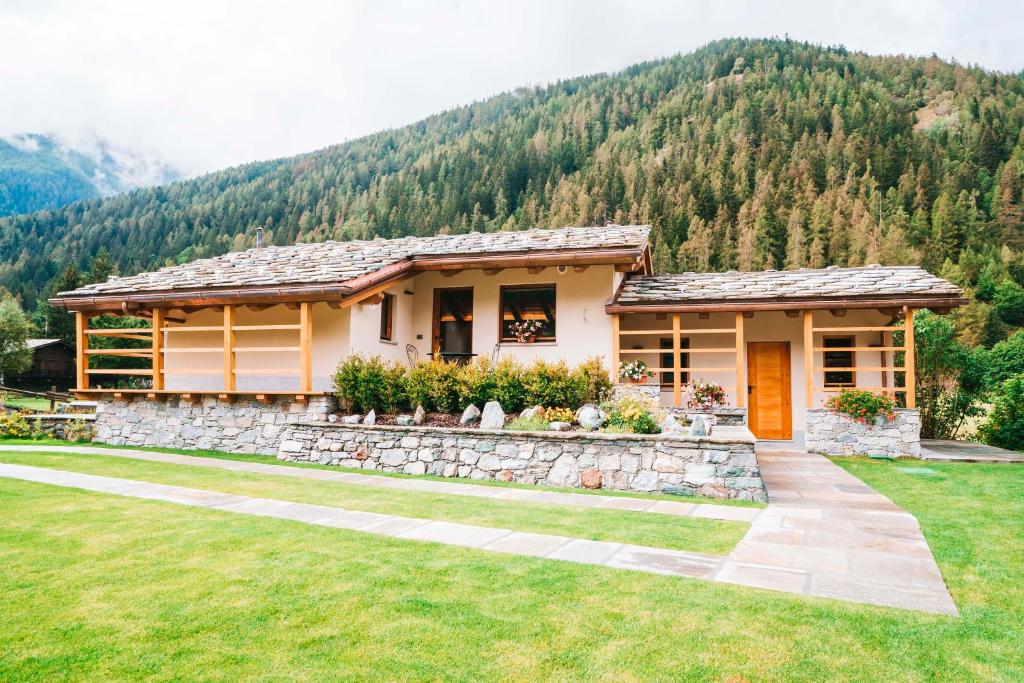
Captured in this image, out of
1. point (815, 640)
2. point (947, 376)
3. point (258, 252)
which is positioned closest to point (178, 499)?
point (815, 640)

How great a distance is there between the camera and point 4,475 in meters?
7.32

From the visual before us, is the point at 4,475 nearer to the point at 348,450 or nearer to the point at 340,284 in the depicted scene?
the point at 348,450

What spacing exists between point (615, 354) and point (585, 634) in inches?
399

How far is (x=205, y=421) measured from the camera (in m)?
11.6

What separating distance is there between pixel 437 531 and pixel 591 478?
351 cm

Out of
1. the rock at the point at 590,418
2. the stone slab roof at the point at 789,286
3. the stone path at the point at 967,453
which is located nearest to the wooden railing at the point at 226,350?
the rock at the point at 590,418

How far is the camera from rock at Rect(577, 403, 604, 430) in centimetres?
875

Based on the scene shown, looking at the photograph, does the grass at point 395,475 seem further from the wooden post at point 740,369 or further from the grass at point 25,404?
the grass at point 25,404

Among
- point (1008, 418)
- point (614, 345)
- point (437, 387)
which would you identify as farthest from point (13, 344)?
point (1008, 418)

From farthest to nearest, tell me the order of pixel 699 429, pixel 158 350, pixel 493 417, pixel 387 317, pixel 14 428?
pixel 387 317, pixel 14 428, pixel 158 350, pixel 493 417, pixel 699 429

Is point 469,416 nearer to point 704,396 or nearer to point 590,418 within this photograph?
point 590,418

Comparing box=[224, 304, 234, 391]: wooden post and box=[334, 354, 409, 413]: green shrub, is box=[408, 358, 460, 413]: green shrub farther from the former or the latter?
box=[224, 304, 234, 391]: wooden post

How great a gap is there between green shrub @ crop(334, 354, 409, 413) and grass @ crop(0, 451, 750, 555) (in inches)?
110

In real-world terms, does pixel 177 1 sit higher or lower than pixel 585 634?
higher
